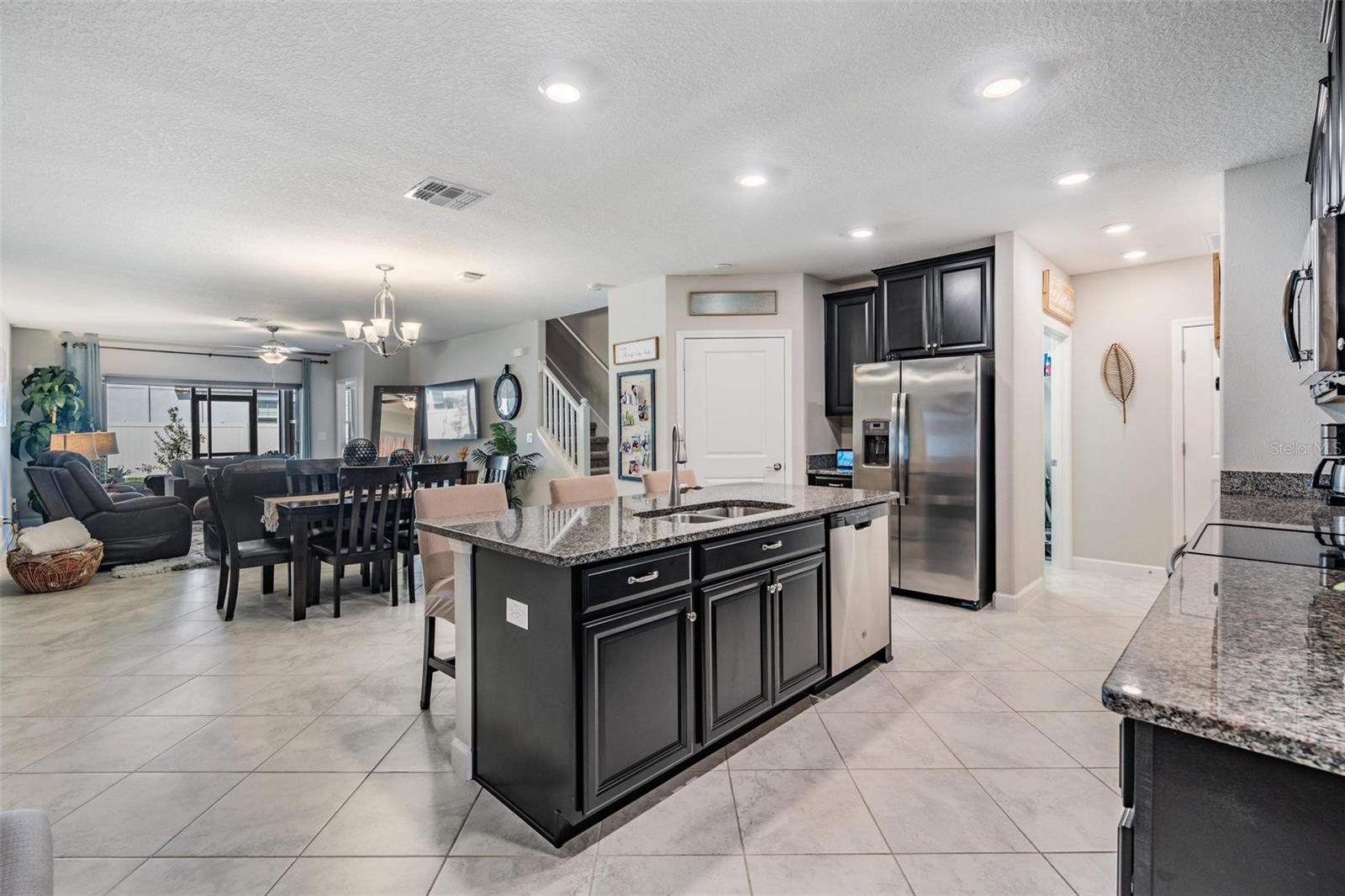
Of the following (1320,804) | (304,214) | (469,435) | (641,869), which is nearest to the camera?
(1320,804)

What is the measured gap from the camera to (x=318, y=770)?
7.42 ft

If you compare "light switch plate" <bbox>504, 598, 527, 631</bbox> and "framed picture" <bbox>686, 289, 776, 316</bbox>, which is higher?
"framed picture" <bbox>686, 289, 776, 316</bbox>

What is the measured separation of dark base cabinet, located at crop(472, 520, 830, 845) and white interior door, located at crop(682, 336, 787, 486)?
2.86m

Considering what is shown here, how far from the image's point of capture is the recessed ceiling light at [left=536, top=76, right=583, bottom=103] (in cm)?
232

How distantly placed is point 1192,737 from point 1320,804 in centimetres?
10

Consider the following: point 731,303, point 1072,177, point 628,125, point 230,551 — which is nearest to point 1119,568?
point 1072,177

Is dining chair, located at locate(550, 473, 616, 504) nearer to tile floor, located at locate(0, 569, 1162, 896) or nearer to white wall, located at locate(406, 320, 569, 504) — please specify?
tile floor, located at locate(0, 569, 1162, 896)

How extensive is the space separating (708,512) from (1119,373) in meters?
4.17

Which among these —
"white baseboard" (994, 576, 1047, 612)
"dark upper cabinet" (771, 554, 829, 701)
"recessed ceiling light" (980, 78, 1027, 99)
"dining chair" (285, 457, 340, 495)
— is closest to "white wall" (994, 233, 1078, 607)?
"white baseboard" (994, 576, 1047, 612)

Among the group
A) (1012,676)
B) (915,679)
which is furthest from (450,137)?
(1012,676)

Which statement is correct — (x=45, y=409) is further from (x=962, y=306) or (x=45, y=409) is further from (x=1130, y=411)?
(x=1130, y=411)

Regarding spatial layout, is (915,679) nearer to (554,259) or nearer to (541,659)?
(541,659)

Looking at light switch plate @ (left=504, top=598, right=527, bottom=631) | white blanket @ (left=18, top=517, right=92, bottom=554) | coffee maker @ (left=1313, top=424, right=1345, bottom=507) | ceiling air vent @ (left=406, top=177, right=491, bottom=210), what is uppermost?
ceiling air vent @ (left=406, top=177, right=491, bottom=210)

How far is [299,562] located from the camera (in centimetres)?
416
